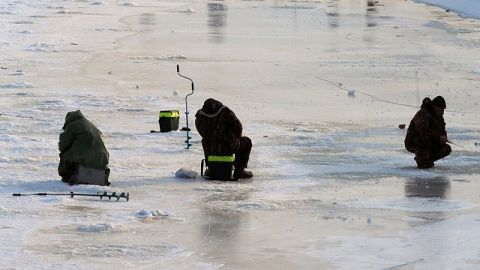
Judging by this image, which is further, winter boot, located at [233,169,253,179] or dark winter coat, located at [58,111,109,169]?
winter boot, located at [233,169,253,179]

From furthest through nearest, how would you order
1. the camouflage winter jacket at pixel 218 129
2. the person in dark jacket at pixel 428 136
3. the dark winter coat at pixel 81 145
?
the person in dark jacket at pixel 428 136, the camouflage winter jacket at pixel 218 129, the dark winter coat at pixel 81 145

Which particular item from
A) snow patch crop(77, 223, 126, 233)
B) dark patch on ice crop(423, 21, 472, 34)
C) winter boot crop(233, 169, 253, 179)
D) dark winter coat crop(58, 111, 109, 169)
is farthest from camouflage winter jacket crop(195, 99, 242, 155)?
dark patch on ice crop(423, 21, 472, 34)

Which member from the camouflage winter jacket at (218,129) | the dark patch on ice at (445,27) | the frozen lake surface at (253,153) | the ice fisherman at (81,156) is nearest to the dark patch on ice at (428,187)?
the frozen lake surface at (253,153)

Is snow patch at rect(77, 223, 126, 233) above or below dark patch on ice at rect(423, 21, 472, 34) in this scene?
above

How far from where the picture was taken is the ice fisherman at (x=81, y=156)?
14.4 m

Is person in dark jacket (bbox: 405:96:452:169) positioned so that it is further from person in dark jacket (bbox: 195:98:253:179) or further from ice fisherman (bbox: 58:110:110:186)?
ice fisherman (bbox: 58:110:110:186)

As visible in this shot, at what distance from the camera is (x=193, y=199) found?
14.0 metres

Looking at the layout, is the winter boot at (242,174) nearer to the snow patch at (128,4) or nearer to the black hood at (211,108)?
the black hood at (211,108)

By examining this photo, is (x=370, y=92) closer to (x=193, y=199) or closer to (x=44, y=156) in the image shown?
(x=44, y=156)

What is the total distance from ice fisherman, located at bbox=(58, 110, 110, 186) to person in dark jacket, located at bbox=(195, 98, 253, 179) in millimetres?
1395

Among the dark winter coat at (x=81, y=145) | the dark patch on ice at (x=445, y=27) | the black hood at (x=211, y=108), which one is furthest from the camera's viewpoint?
the dark patch on ice at (x=445, y=27)

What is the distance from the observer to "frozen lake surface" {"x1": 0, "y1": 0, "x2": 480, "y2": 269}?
11.7 metres

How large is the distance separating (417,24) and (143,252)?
33.9 metres

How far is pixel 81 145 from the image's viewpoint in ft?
47.5
